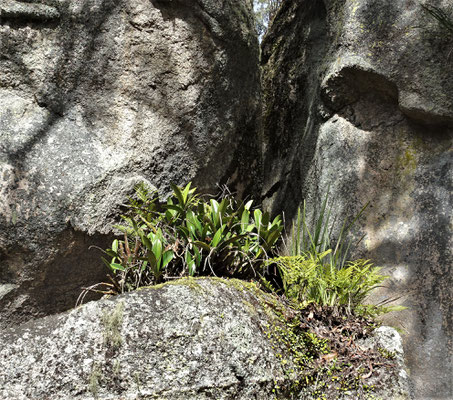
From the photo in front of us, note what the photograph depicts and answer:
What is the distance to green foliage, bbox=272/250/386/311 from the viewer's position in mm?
3008

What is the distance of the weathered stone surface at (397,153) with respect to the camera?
3279 millimetres

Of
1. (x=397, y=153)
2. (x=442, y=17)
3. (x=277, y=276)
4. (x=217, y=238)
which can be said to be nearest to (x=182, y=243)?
(x=217, y=238)

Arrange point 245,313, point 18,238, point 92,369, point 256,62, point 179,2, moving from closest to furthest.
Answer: point 92,369 < point 245,313 < point 18,238 < point 179,2 < point 256,62

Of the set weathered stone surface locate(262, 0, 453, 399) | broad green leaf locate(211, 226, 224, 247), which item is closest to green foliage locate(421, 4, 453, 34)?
weathered stone surface locate(262, 0, 453, 399)

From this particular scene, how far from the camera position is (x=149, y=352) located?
7.91ft

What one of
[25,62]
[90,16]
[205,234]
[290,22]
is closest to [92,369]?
[205,234]

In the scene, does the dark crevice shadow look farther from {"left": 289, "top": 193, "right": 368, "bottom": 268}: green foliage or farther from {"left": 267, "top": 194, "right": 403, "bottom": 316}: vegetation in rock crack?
{"left": 267, "top": 194, "right": 403, "bottom": 316}: vegetation in rock crack

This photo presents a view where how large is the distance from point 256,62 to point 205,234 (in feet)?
5.71

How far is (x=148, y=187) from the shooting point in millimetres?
3465

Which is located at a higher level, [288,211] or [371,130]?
[371,130]

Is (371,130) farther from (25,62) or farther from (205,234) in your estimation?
(25,62)

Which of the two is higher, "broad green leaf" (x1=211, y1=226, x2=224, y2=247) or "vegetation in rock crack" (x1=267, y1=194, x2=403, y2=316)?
"broad green leaf" (x1=211, y1=226, x2=224, y2=247)

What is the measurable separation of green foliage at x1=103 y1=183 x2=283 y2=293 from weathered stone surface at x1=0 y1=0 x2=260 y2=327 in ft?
0.70

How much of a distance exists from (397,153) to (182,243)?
171cm
